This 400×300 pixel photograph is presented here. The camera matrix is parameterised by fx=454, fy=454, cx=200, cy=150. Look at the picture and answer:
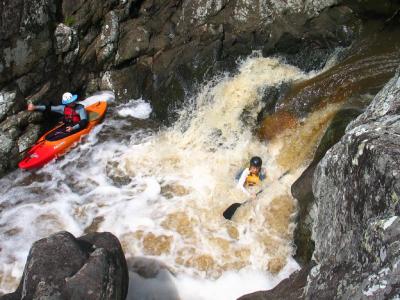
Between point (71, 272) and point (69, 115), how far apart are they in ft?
17.5

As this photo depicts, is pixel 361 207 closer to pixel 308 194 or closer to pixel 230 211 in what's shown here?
pixel 308 194

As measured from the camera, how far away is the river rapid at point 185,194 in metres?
6.68

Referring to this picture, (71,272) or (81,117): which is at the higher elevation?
(71,272)

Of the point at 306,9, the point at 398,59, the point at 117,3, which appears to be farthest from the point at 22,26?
the point at 398,59

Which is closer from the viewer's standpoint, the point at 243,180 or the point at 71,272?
the point at 71,272

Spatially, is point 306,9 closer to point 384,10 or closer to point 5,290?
point 384,10

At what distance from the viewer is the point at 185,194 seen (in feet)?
26.0

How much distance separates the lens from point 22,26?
8.52m

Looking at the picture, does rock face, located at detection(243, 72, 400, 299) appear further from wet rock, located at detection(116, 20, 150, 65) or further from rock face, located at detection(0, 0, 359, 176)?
wet rock, located at detection(116, 20, 150, 65)

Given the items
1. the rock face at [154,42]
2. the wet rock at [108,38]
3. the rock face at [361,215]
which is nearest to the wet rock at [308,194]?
the rock face at [361,215]

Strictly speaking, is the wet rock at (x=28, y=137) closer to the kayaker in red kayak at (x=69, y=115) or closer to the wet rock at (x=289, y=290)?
the kayaker in red kayak at (x=69, y=115)

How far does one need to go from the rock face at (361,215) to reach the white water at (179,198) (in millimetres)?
1716

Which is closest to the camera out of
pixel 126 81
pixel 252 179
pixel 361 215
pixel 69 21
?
pixel 361 215

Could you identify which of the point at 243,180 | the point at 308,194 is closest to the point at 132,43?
the point at 243,180
